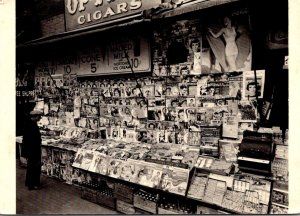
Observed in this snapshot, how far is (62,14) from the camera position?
5992 millimetres

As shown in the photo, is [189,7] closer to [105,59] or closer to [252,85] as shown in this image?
[252,85]

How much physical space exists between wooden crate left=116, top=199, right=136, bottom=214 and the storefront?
20 millimetres

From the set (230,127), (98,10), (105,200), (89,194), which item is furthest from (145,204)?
(98,10)

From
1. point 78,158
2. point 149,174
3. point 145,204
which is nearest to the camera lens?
point 149,174

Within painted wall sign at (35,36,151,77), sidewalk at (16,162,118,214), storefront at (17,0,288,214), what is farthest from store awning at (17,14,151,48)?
sidewalk at (16,162,118,214)

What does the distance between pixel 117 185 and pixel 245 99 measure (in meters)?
2.29

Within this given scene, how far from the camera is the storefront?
11.2 feet

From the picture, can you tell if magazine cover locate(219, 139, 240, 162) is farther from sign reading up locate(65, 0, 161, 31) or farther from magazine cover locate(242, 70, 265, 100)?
sign reading up locate(65, 0, 161, 31)

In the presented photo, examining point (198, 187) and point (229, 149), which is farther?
point (229, 149)

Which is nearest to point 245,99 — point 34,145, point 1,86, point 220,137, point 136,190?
point 220,137

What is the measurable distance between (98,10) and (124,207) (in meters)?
3.43

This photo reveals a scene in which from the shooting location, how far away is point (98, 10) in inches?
205

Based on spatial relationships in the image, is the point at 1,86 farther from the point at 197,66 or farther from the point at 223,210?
the point at 223,210

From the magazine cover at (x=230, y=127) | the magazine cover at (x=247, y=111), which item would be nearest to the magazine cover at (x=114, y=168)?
the magazine cover at (x=230, y=127)
